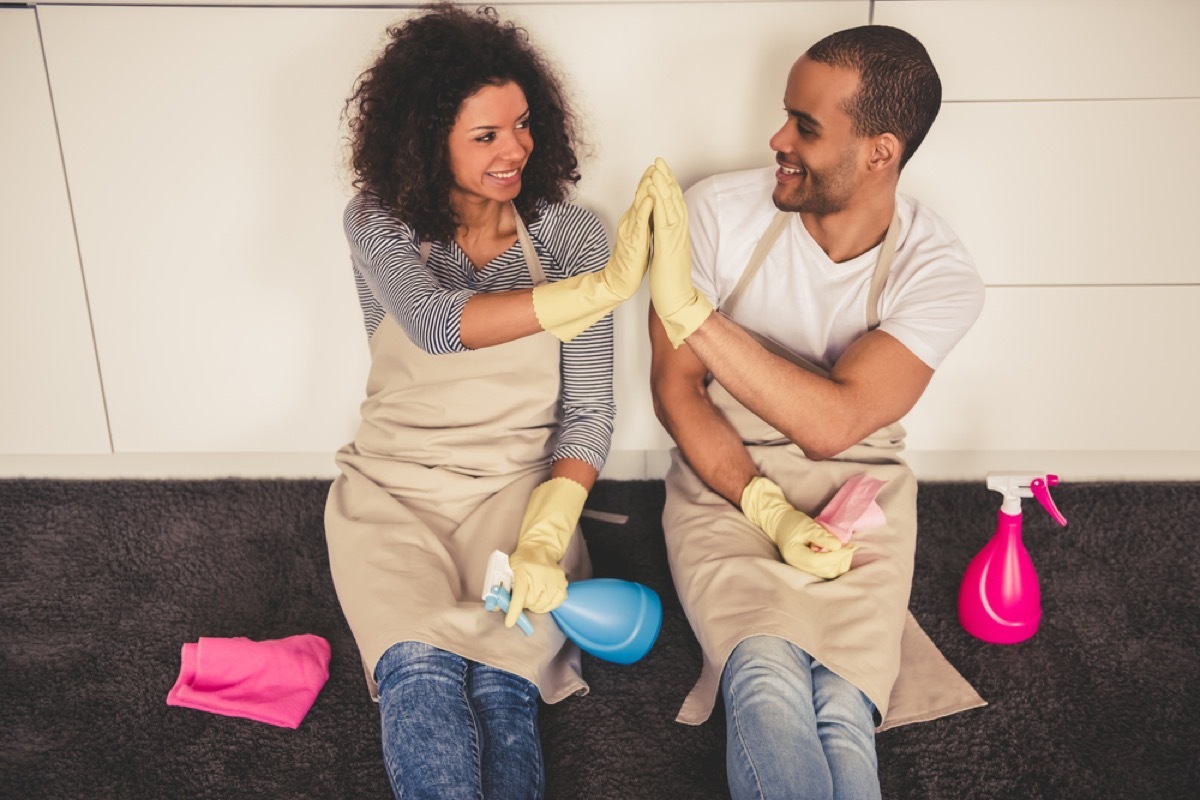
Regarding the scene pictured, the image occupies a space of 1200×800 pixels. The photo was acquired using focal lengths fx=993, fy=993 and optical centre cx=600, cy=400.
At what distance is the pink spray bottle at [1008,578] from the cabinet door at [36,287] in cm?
143

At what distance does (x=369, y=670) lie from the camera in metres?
1.18

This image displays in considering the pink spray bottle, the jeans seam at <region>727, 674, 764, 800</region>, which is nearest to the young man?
the jeans seam at <region>727, 674, 764, 800</region>

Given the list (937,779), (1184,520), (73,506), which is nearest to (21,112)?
(73,506)

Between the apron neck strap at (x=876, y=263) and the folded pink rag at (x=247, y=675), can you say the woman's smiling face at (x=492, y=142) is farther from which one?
the folded pink rag at (x=247, y=675)

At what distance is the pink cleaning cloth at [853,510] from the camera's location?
4.04 feet

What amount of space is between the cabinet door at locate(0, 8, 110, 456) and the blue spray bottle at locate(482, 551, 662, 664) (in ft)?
2.84

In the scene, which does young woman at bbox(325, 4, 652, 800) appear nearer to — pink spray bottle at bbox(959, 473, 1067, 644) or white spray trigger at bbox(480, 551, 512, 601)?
white spray trigger at bbox(480, 551, 512, 601)

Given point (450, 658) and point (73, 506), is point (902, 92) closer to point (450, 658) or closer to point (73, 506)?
point (450, 658)

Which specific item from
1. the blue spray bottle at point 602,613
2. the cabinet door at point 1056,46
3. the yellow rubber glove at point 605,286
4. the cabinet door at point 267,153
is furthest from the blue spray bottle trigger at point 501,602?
the cabinet door at point 1056,46

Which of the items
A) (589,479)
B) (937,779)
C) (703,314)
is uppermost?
(703,314)

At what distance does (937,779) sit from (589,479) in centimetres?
57

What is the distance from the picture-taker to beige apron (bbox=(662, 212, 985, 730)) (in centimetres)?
114

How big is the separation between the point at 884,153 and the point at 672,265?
321 mm

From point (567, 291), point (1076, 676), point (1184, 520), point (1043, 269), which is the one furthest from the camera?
point (1184, 520)
